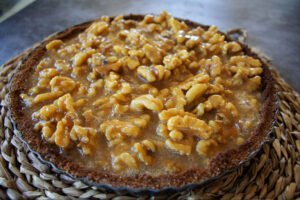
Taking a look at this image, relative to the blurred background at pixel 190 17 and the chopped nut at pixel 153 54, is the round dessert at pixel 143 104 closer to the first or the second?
the chopped nut at pixel 153 54

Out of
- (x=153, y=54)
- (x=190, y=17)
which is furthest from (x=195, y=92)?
(x=190, y=17)

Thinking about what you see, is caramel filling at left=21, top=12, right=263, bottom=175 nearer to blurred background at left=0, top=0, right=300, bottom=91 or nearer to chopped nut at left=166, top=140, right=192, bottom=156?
chopped nut at left=166, top=140, right=192, bottom=156

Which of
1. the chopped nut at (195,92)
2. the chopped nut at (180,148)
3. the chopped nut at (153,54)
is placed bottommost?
the chopped nut at (180,148)

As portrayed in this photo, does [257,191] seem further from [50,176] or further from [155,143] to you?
[50,176]

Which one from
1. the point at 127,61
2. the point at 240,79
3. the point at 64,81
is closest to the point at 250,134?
the point at 240,79

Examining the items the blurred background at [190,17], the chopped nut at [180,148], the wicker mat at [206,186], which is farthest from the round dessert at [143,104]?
the blurred background at [190,17]

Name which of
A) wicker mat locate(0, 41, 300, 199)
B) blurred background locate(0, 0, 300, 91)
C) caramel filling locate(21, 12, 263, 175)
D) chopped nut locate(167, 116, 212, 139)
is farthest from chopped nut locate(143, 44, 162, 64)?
blurred background locate(0, 0, 300, 91)
